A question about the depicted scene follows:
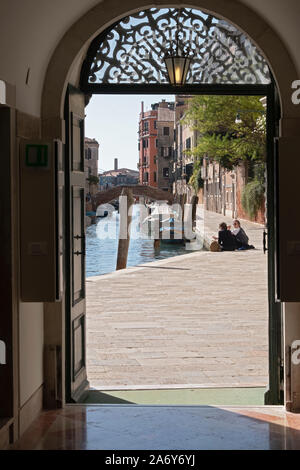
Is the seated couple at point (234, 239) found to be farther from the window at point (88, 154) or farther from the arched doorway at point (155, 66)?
the window at point (88, 154)

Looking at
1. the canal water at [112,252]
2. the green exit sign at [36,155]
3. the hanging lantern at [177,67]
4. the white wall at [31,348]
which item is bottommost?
the canal water at [112,252]

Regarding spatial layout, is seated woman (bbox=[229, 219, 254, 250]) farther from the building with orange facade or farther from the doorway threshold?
the building with orange facade

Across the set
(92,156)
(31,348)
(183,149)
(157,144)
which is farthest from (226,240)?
(92,156)

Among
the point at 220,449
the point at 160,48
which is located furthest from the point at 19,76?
the point at 220,449

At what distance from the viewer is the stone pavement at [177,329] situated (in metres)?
6.48

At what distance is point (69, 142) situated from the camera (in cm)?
528

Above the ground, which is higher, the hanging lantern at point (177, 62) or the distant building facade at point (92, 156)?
the distant building facade at point (92, 156)

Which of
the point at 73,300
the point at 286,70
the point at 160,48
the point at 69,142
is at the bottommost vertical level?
the point at 73,300

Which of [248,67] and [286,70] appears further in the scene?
[248,67]

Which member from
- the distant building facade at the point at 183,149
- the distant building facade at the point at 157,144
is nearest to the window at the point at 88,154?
the distant building facade at the point at 157,144

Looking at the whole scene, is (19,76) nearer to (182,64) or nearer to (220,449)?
(182,64)

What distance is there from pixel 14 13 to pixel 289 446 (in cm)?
308

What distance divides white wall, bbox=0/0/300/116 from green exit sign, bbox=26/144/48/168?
0.28m

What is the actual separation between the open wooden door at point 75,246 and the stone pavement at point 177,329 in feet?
1.89
